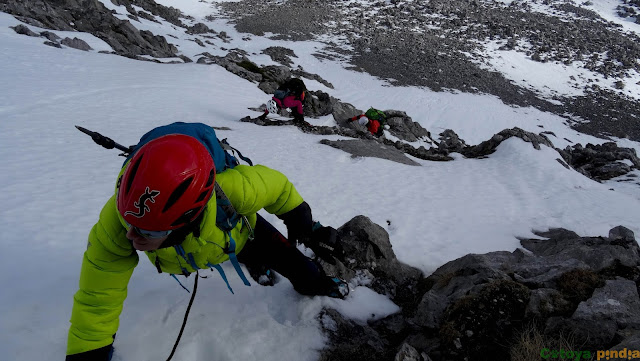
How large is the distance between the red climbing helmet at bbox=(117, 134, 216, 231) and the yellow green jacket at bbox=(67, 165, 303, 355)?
25 centimetres

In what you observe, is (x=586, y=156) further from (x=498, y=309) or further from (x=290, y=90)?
(x=498, y=309)

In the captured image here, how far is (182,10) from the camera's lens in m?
49.1

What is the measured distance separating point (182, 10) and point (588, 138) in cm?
5298

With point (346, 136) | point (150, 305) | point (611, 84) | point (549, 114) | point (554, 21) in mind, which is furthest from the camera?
point (554, 21)

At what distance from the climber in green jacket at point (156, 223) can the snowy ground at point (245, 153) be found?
2.53 feet

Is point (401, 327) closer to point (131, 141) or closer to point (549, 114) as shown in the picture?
point (131, 141)

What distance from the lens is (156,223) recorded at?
1848mm

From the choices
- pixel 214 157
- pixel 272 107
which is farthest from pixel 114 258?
pixel 272 107

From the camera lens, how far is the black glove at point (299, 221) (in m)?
2.88

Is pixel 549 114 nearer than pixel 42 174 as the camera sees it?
No

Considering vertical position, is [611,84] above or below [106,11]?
below

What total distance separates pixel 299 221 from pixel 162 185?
1.34m

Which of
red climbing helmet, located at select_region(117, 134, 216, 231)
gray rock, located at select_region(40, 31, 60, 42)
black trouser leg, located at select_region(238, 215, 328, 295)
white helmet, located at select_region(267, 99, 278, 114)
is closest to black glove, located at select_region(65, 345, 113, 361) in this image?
red climbing helmet, located at select_region(117, 134, 216, 231)

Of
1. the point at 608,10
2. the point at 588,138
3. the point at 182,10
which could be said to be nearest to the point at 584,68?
the point at 588,138
